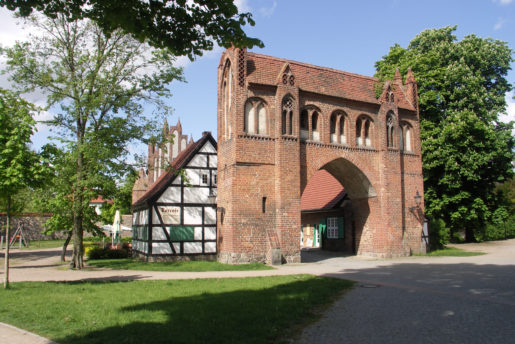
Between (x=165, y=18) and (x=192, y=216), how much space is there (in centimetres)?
1529

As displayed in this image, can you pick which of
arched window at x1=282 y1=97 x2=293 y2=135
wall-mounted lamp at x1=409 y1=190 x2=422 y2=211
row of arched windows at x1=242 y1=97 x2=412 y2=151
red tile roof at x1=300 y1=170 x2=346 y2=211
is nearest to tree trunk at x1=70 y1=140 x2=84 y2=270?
row of arched windows at x1=242 y1=97 x2=412 y2=151

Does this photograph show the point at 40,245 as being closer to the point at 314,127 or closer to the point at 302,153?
the point at 302,153

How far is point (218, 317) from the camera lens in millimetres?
6930

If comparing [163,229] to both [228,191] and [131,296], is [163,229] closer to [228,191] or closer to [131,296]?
[228,191]

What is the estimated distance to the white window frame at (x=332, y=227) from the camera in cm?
2619

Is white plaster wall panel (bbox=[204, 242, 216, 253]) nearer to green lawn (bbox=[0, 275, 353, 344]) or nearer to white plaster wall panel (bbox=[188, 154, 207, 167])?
white plaster wall panel (bbox=[188, 154, 207, 167])

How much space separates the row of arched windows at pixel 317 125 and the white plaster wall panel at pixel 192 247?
21.1 ft

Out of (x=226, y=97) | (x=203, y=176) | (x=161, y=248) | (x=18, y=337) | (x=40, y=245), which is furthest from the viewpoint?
(x=40, y=245)

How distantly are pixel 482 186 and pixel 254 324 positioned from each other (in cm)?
2622

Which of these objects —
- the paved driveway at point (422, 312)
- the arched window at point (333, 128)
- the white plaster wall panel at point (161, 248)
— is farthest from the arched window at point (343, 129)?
the white plaster wall panel at point (161, 248)

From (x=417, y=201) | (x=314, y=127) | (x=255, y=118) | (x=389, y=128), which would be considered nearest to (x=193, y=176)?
(x=255, y=118)

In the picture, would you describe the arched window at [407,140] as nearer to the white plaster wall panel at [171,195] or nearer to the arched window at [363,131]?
the arched window at [363,131]

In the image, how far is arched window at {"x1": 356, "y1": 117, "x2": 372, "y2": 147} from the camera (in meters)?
21.7

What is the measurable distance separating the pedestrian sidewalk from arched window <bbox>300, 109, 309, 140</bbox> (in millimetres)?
15419
